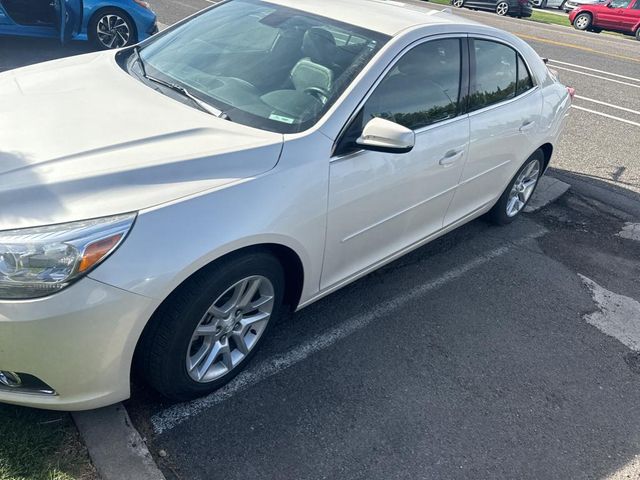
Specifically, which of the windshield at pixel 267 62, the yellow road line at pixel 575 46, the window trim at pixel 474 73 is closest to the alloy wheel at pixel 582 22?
the yellow road line at pixel 575 46

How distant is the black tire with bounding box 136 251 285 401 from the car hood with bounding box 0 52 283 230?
1.19 ft

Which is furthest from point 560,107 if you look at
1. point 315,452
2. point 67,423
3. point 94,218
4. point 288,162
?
point 67,423

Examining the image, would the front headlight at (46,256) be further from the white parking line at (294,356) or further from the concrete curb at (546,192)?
the concrete curb at (546,192)

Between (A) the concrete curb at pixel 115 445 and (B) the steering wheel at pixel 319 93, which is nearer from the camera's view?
(A) the concrete curb at pixel 115 445

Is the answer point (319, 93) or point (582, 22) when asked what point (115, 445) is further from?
point (582, 22)

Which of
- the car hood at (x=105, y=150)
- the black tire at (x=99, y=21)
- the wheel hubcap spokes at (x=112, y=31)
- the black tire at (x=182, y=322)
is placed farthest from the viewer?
the wheel hubcap spokes at (x=112, y=31)

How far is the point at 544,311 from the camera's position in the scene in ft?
12.4

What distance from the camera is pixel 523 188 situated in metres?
4.85

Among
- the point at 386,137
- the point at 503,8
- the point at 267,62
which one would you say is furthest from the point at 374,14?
the point at 503,8

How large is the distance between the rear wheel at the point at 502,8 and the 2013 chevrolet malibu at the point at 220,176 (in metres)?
21.7

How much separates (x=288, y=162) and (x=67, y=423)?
4.94ft

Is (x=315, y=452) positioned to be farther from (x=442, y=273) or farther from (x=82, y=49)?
(x=82, y=49)

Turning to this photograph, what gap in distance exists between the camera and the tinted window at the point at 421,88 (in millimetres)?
2979

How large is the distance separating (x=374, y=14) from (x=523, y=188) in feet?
7.52
